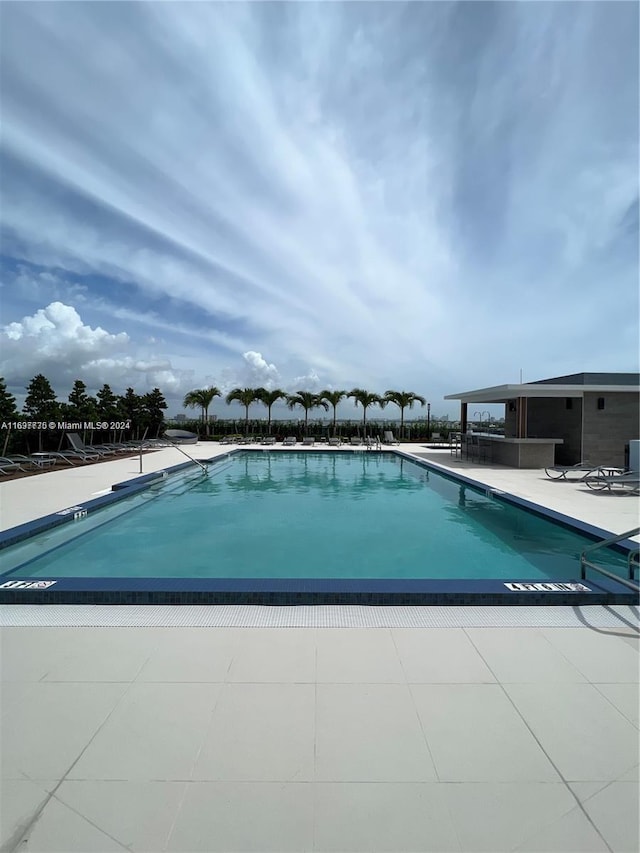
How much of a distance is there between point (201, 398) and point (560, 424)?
62.1 feet

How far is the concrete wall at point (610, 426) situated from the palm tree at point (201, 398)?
63.7 ft

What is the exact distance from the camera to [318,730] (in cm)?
212

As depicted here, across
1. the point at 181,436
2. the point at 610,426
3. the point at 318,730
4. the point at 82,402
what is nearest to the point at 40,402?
the point at 82,402

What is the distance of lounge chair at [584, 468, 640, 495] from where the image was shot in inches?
375

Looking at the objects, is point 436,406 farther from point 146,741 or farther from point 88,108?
point 146,741

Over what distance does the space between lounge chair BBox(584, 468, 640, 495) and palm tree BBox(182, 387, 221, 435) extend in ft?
68.1

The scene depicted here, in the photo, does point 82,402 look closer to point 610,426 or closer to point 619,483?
point 619,483

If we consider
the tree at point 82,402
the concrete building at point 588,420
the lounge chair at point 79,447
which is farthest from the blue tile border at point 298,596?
the tree at point 82,402

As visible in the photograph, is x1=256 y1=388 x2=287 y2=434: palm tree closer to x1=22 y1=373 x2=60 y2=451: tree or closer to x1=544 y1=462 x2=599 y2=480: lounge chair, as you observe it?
x1=22 y1=373 x2=60 y2=451: tree

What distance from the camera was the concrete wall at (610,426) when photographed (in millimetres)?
13578

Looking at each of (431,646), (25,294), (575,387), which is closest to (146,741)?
(431,646)

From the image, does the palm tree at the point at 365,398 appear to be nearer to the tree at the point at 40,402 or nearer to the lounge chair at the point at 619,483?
the tree at the point at 40,402

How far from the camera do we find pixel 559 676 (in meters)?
2.59

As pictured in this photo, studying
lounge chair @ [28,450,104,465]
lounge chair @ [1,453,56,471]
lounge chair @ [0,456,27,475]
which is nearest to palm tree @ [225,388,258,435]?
lounge chair @ [28,450,104,465]
